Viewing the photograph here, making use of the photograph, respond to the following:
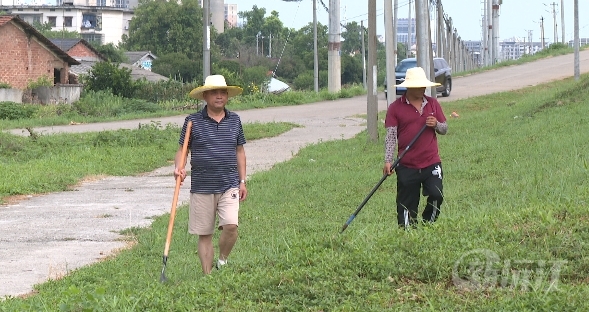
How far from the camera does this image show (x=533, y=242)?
6.44 metres

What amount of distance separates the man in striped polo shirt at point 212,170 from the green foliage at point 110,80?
32.7 meters

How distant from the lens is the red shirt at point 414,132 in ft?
27.8

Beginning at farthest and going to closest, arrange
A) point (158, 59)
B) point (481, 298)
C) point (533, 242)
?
point (158, 59) → point (533, 242) → point (481, 298)

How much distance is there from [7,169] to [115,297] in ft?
38.2

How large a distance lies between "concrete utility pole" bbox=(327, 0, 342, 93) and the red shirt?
105ft

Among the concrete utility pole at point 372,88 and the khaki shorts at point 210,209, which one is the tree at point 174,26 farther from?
the khaki shorts at point 210,209

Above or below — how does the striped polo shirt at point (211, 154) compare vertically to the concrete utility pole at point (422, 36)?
below

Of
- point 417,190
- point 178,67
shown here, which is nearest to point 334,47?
point 178,67

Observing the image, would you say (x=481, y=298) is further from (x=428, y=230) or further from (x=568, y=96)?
(x=568, y=96)

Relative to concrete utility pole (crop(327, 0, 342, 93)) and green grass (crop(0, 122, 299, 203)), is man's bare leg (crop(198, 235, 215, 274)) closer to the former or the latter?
green grass (crop(0, 122, 299, 203))

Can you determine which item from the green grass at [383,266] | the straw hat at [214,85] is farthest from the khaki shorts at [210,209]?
the straw hat at [214,85]

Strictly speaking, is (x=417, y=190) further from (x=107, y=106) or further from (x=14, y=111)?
(x=107, y=106)

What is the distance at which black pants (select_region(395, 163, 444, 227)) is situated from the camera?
848 centimetres

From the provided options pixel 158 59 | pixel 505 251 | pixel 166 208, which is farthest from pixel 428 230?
pixel 158 59
